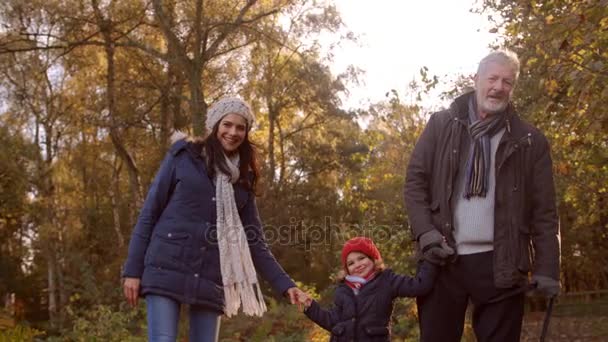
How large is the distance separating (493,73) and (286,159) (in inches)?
968

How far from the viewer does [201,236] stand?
4.03 meters

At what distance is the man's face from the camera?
3.59 m

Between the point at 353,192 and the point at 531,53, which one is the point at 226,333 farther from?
the point at 531,53

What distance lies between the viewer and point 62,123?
92.5ft

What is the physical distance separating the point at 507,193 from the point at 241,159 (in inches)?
60.1

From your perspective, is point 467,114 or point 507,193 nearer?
point 507,193

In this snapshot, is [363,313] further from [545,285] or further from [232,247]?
[545,285]

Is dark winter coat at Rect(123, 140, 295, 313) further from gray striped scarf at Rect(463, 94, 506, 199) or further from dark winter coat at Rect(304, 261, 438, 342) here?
gray striped scarf at Rect(463, 94, 506, 199)

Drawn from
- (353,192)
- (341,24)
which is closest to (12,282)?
(341,24)

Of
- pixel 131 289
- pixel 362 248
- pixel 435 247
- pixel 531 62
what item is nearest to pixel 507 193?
pixel 435 247

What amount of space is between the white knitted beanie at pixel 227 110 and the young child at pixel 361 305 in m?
1.02

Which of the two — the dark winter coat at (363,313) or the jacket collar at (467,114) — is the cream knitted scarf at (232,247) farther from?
the jacket collar at (467,114)

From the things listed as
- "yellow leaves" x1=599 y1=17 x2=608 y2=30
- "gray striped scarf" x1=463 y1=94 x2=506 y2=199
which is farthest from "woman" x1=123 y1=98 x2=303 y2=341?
"yellow leaves" x1=599 y1=17 x2=608 y2=30

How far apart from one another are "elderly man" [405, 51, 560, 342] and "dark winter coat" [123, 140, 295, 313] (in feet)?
3.62
